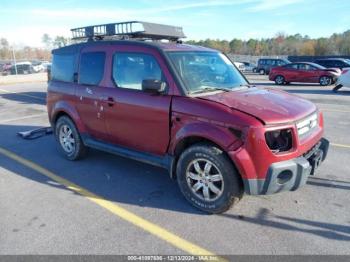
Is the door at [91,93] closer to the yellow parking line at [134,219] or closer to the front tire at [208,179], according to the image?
the yellow parking line at [134,219]

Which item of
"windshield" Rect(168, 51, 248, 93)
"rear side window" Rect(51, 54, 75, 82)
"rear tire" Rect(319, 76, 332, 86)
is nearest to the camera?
"windshield" Rect(168, 51, 248, 93)

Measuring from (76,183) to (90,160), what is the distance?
3.26 feet

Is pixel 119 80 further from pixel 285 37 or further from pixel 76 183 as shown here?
pixel 285 37

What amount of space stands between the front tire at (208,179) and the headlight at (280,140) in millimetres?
474

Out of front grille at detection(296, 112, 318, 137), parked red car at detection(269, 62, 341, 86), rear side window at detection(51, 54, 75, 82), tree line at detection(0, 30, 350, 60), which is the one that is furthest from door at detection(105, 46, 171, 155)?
tree line at detection(0, 30, 350, 60)

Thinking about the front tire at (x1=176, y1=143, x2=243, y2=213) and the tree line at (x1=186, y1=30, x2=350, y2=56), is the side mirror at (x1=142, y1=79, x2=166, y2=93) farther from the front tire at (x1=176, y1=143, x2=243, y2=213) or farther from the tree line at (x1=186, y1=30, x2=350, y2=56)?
the tree line at (x1=186, y1=30, x2=350, y2=56)

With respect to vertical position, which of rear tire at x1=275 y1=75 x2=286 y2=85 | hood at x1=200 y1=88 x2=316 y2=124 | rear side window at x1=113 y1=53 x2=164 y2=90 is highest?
rear side window at x1=113 y1=53 x2=164 y2=90

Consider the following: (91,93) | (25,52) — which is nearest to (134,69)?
(91,93)

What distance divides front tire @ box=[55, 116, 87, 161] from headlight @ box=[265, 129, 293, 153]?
10.9 feet

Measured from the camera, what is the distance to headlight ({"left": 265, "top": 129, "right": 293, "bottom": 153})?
10.8 ft

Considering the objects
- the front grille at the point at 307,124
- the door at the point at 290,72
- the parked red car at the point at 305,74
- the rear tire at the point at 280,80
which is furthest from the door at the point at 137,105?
the rear tire at the point at 280,80

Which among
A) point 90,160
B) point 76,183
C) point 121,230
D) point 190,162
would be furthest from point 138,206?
point 90,160

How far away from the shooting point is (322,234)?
322 centimetres

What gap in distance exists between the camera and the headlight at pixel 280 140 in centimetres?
328
